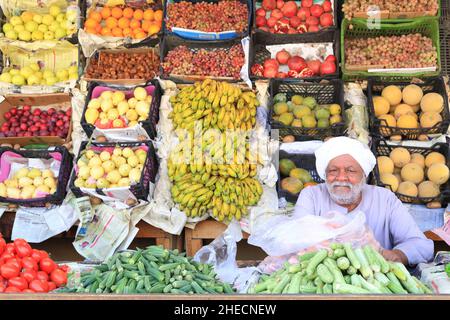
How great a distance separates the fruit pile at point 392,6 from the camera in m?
4.57

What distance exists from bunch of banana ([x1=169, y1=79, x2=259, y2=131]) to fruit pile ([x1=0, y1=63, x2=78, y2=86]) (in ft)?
3.82

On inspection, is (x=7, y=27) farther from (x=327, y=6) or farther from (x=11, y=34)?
(x=327, y=6)

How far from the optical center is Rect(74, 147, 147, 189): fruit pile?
3879mm

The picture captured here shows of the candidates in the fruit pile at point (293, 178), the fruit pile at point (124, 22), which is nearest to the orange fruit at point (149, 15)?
the fruit pile at point (124, 22)

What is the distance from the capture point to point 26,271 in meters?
2.56

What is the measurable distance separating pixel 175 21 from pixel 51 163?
5.49ft

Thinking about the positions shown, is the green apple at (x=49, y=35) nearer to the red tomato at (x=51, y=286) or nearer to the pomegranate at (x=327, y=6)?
the pomegranate at (x=327, y=6)

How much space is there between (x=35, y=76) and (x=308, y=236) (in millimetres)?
3454

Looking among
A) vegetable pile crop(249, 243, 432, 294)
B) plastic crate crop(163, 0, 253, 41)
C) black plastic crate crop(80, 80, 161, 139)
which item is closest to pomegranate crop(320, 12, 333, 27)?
plastic crate crop(163, 0, 253, 41)

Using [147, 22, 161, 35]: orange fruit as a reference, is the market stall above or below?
below

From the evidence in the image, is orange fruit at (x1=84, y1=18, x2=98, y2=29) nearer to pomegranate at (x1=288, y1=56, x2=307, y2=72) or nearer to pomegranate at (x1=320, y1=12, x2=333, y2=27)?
pomegranate at (x1=288, y1=56, x2=307, y2=72)

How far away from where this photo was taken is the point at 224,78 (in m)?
4.52
